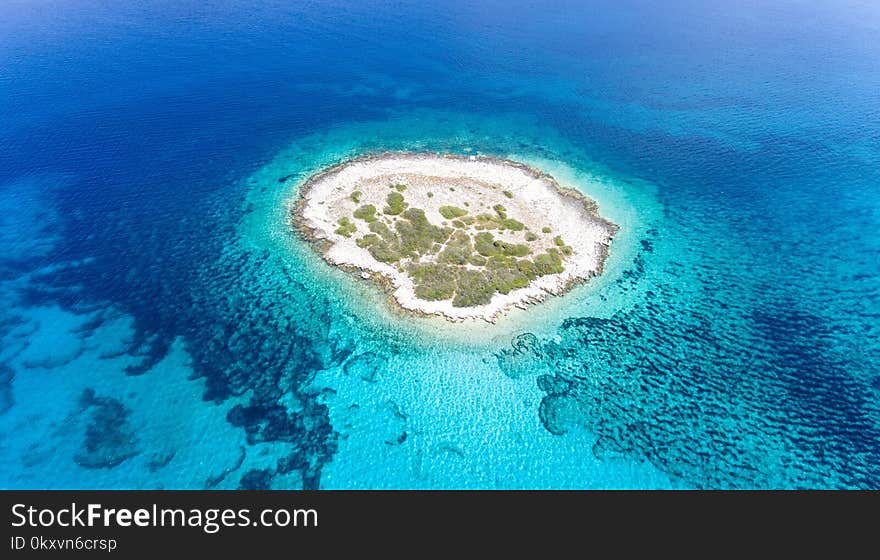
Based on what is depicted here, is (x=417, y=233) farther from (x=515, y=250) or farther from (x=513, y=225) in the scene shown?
(x=513, y=225)

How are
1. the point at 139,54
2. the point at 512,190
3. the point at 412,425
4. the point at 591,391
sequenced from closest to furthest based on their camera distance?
the point at 412,425, the point at 591,391, the point at 512,190, the point at 139,54

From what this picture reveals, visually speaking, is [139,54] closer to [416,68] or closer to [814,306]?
[416,68]

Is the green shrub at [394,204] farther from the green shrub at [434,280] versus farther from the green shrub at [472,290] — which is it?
the green shrub at [472,290]

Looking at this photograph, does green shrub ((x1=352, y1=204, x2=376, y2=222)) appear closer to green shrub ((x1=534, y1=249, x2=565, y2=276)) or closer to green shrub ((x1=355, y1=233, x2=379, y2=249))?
green shrub ((x1=355, y1=233, x2=379, y2=249))

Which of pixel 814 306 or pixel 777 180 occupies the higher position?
pixel 777 180

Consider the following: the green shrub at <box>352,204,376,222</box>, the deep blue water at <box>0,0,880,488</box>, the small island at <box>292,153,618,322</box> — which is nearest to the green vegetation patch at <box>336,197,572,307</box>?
the green shrub at <box>352,204,376,222</box>

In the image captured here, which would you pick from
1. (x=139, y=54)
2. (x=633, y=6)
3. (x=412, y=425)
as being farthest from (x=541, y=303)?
(x=633, y=6)

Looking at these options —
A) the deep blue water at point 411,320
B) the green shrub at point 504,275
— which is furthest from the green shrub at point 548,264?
the deep blue water at point 411,320
